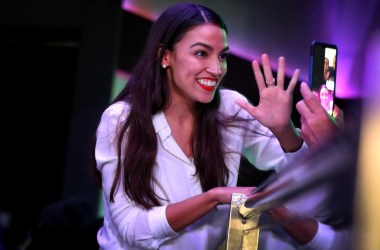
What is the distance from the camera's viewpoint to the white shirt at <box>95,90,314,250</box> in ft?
3.44

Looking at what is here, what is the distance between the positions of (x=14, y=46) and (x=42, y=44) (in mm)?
156

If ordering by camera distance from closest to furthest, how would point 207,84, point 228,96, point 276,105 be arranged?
1. point 276,105
2. point 207,84
3. point 228,96

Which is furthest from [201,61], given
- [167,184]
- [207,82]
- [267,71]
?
[167,184]

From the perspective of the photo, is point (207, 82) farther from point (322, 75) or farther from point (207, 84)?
point (322, 75)

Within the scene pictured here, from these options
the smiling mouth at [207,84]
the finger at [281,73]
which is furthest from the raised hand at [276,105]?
the smiling mouth at [207,84]

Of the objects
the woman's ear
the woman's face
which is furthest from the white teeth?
the woman's ear

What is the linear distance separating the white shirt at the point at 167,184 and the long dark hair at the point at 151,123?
20 millimetres

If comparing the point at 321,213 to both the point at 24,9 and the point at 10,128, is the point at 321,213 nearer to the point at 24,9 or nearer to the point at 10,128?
the point at 24,9

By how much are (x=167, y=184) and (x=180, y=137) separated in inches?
5.1

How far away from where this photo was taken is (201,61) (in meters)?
1.18

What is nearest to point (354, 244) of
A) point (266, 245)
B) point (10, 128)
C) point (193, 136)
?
point (266, 245)

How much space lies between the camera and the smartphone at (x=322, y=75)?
1103 mm

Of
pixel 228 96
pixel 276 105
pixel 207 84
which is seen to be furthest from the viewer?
pixel 228 96

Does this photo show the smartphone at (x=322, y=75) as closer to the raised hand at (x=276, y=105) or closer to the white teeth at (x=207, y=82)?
the raised hand at (x=276, y=105)
